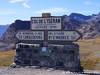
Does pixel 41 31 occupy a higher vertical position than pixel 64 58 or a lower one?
higher

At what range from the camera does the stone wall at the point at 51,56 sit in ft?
99.8

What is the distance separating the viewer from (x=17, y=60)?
32938mm

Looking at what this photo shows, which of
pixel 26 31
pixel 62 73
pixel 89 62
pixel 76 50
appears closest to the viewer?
pixel 62 73

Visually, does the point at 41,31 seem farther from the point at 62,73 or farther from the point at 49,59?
the point at 62,73

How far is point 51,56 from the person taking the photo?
31297 millimetres

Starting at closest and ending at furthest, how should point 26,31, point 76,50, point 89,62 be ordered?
1. point 76,50
2. point 26,31
3. point 89,62

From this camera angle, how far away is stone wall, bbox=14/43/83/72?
30.4 m

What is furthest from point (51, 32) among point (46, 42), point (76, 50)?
point (76, 50)

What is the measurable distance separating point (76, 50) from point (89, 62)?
14862 millimetres

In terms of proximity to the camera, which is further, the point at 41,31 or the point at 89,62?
the point at 89,62

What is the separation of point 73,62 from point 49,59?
7.50ft

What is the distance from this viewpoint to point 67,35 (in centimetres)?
3091

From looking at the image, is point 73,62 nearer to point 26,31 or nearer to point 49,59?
point 49,59

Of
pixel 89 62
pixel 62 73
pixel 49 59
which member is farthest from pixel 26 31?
pixel 89 62
